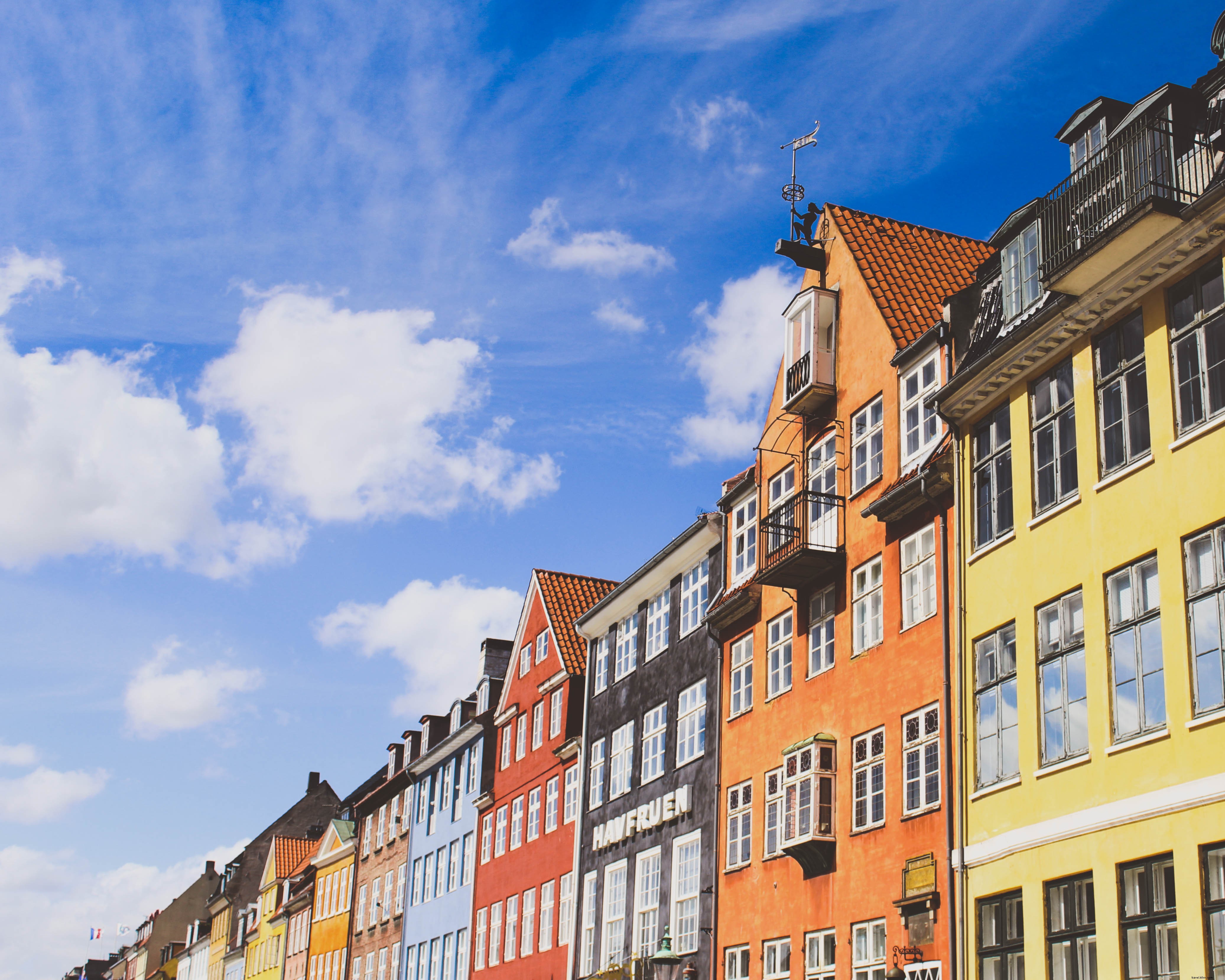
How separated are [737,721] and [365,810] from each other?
37485mm

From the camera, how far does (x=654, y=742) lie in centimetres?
3584

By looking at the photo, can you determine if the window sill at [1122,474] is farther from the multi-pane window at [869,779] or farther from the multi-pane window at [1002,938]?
the multi-pane window at [869,779]

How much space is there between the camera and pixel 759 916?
2802 centimetres

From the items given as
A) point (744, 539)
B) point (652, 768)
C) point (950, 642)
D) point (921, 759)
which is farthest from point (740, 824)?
point (950, 642)

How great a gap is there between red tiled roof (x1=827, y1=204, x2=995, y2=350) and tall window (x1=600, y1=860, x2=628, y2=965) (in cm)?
1536

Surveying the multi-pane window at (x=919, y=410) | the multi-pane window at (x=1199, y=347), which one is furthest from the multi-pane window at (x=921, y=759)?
the multi-pane window at (x=1199, y=347)

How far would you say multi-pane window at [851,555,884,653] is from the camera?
2577 cm

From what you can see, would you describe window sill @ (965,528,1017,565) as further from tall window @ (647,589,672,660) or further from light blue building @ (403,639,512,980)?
light blue building @ (403,639,512,980)

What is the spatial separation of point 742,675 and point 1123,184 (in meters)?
14.4

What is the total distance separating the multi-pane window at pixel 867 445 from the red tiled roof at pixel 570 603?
17.0 metres

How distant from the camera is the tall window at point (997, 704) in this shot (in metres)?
20.9

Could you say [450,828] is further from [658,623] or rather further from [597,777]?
[658,623]

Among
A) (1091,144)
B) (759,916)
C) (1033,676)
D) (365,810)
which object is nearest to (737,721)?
(759,916)

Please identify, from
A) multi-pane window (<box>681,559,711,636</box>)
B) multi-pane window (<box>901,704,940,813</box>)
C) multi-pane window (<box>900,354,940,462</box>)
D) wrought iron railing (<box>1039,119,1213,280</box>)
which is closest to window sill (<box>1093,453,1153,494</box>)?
wrought iron railing (<box>1039,119,1213,280</box>)
